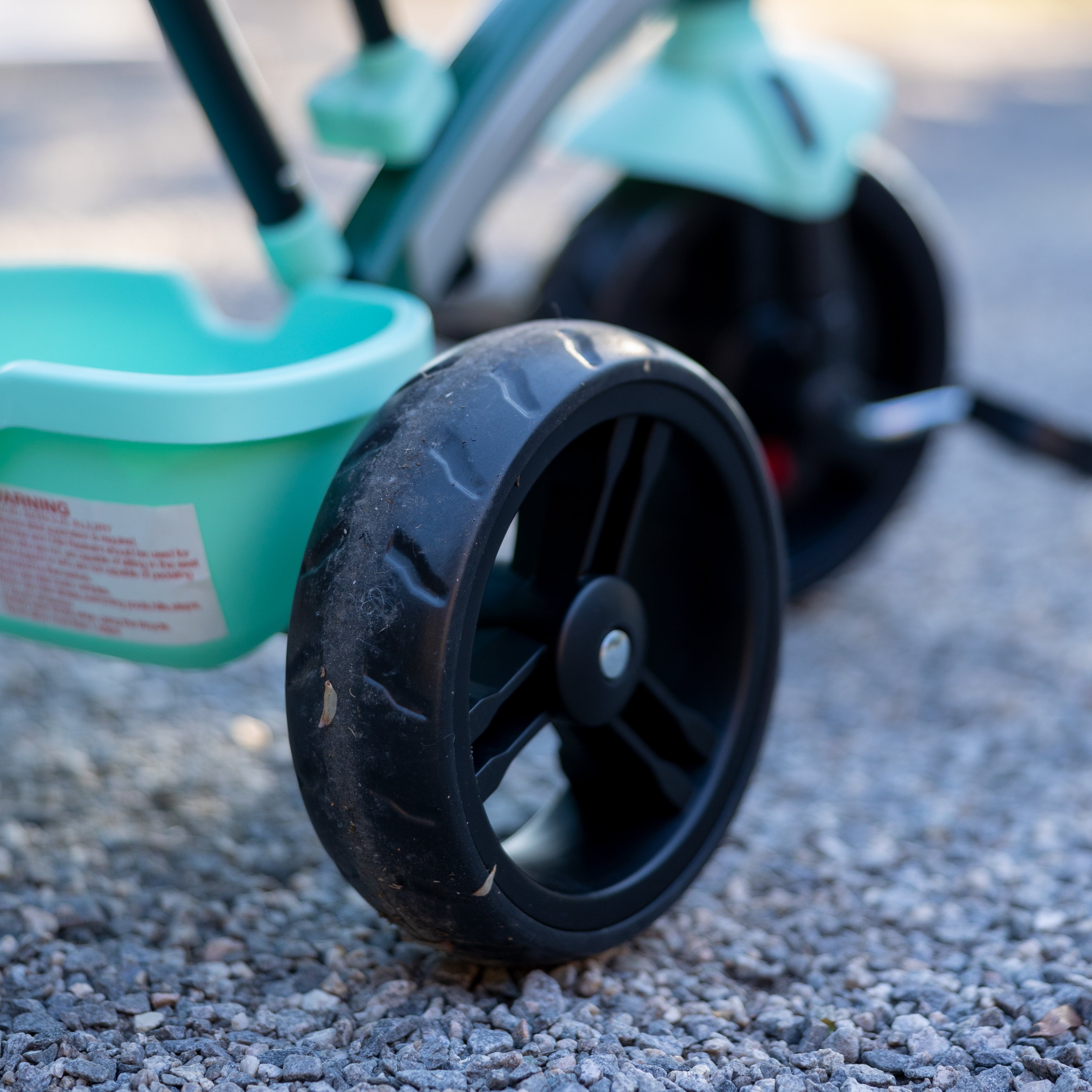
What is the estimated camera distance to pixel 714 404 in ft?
4.08

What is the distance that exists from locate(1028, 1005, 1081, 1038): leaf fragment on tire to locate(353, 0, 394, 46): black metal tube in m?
1.37

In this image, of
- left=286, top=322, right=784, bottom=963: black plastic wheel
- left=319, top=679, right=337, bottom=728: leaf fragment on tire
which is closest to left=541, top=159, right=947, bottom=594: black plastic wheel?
left=286, top=322, right=784, bottom=963: black plastic wheel

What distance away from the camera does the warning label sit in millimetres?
1106

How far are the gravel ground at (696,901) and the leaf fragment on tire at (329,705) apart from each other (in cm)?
32

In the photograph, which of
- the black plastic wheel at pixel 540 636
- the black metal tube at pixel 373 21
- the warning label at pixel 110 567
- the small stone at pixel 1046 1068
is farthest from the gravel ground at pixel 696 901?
the black metal tube at pixel 373 21

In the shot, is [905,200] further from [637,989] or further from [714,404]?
[637,989]

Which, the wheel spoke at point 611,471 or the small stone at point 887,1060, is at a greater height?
the wheel spoke at point 611,471

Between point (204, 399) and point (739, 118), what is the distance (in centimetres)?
114

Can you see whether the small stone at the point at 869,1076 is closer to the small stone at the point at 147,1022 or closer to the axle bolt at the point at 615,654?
the axle bolt at the point at 615,654

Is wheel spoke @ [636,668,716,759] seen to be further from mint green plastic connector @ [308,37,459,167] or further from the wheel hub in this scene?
mint green plastic connector @ [308,37,459,167]

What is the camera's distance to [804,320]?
82.6 inches

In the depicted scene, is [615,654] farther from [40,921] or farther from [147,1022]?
[40,921]

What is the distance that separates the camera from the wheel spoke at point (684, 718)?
1.28 m

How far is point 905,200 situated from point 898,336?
259 millimetres
